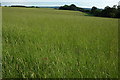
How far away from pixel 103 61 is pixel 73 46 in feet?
3.29

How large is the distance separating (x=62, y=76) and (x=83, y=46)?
4.60 ft

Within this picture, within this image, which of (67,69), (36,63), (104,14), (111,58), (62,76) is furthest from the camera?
(104,14)

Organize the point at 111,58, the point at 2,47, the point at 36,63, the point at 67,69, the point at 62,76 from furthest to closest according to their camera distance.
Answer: the point at 2,47, the point at 111,58, the point at 36,63, the point at 67,69, the point at 62,76

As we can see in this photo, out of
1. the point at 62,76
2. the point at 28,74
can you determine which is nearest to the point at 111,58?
the point at 62,76

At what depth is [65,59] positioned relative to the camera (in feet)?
7.66

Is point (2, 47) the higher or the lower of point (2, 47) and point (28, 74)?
the higher

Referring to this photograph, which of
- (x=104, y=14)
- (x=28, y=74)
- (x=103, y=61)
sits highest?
(x=104, y=14)

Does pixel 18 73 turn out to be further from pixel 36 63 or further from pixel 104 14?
pixel 104 14

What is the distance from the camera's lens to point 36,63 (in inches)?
87.3

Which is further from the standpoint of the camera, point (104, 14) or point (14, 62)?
point (104, 14)

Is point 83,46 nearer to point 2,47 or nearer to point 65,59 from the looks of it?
point 65,59

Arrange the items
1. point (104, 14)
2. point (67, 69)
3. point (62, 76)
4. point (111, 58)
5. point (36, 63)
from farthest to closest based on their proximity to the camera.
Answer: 1. point (104, 14)
2. point (111, 58)
3. point (36, 63)
4. point (67, 69)
5. point (62, 76)

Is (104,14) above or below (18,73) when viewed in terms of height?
above

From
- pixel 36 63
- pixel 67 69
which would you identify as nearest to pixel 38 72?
pixel 36 63
